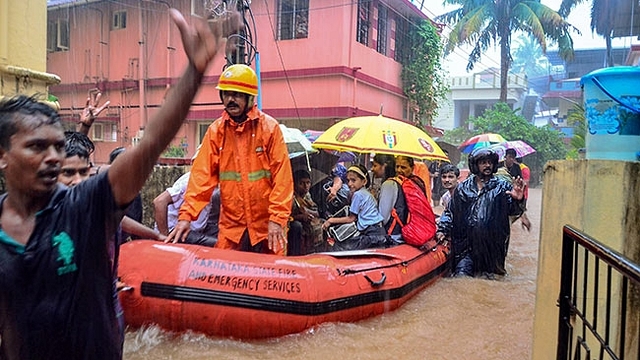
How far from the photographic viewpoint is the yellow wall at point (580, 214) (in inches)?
93.1

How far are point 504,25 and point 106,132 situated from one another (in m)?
16.1

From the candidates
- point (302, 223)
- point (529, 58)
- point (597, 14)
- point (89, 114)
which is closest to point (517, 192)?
point (302, 223)

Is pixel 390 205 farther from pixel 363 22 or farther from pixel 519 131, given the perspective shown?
pixel 519 131

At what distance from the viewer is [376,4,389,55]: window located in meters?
13.8

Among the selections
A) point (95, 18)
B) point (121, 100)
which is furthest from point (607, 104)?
point (95, 18)

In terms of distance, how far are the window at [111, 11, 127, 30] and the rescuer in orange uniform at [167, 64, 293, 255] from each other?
11.7 metres

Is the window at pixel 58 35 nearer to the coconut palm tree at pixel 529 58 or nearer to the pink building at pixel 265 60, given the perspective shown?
the pink building at pixel 265 60

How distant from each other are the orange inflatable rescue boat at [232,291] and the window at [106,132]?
38.2ft

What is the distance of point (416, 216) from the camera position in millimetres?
5336

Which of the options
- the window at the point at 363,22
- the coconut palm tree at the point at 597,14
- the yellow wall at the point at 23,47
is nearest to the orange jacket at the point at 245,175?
the yellow wall at the point at 23,47

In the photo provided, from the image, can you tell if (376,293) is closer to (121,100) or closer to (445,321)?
(445,321)

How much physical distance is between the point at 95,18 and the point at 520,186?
1378cm

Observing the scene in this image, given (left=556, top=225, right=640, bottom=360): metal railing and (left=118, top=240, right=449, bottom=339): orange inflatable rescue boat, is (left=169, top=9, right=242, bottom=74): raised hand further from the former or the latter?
(left=118, top=240, right=449, bottom=339): orange inflatable rescue boat

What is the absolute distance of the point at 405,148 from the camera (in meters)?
5.47
